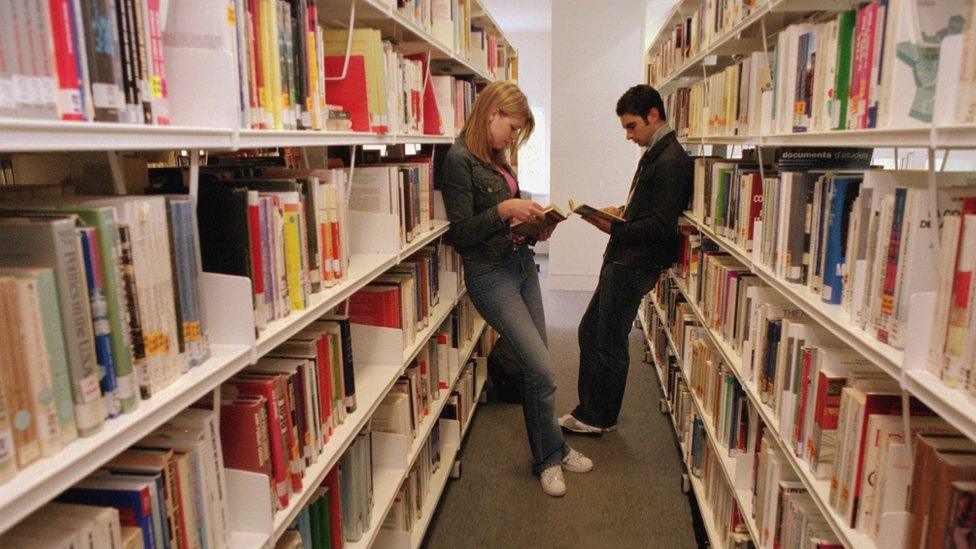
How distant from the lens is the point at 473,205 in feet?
8.55

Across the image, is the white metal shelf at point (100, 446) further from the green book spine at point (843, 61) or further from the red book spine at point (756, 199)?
the red book spine at point (756, 199)

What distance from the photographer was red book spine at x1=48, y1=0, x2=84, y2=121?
737 millimetres

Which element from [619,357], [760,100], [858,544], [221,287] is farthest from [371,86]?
[619,357]

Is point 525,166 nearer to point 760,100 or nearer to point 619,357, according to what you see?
point 619,357

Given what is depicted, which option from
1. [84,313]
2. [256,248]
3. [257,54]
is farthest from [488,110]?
[84,313]

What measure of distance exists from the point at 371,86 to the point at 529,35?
7502 millimetres

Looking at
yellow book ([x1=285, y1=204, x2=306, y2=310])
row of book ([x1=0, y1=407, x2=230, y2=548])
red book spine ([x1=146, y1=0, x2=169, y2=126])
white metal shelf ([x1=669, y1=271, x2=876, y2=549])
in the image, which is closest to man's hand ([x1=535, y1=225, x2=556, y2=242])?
white metal shelf ([x1=669, y1=271, x2=876, y2=549])

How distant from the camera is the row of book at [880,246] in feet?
3.12

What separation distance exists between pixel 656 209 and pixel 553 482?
Answer: 4.28 feet

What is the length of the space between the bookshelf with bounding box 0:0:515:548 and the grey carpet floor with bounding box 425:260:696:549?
0.60 m

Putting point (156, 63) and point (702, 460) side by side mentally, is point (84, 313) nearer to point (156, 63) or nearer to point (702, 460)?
point (156, 63)

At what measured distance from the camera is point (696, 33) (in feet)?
10.8

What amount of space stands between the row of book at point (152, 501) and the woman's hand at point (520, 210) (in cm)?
152

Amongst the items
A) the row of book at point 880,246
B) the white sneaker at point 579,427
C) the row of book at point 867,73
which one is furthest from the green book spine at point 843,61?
the white sneaker at point 579,427
